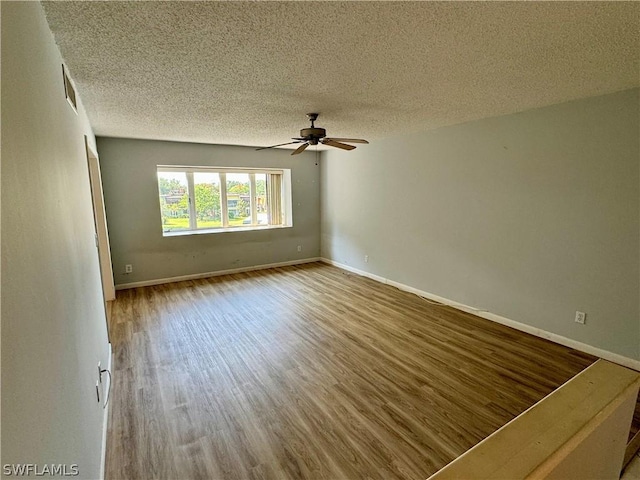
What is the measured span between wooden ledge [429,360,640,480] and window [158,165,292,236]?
5369 millimetres

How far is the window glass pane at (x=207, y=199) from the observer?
5410 millimetres

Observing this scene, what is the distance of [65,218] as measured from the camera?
1485 mm

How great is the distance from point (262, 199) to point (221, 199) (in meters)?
0.86

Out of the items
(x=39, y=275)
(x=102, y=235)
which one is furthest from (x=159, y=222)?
(x=39, y=275)

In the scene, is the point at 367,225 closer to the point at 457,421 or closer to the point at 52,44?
the point at 457,421

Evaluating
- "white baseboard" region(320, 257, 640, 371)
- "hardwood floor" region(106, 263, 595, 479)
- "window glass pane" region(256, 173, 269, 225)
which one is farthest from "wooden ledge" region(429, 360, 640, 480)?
"window glass pane" region(256, 173, 269, 225)

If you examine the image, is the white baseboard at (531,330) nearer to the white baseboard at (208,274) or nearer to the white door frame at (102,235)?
the white baseboard at (208,274)

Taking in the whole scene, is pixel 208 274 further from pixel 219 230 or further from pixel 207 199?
pixel 207 199

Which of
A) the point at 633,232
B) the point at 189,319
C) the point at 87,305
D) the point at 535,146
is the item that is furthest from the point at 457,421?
the point at 189,319

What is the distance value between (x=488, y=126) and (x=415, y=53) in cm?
216

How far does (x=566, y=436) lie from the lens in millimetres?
848

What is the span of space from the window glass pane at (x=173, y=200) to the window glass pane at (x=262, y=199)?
1.35 m

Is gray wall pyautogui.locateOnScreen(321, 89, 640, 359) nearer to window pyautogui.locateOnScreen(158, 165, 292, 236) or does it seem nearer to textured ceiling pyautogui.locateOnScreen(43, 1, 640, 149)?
textured ceiling pyautogui.locateOnScreen(43, 1, 640, 149)

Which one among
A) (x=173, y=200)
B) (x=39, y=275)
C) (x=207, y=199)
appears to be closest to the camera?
(x=39, y=275)
